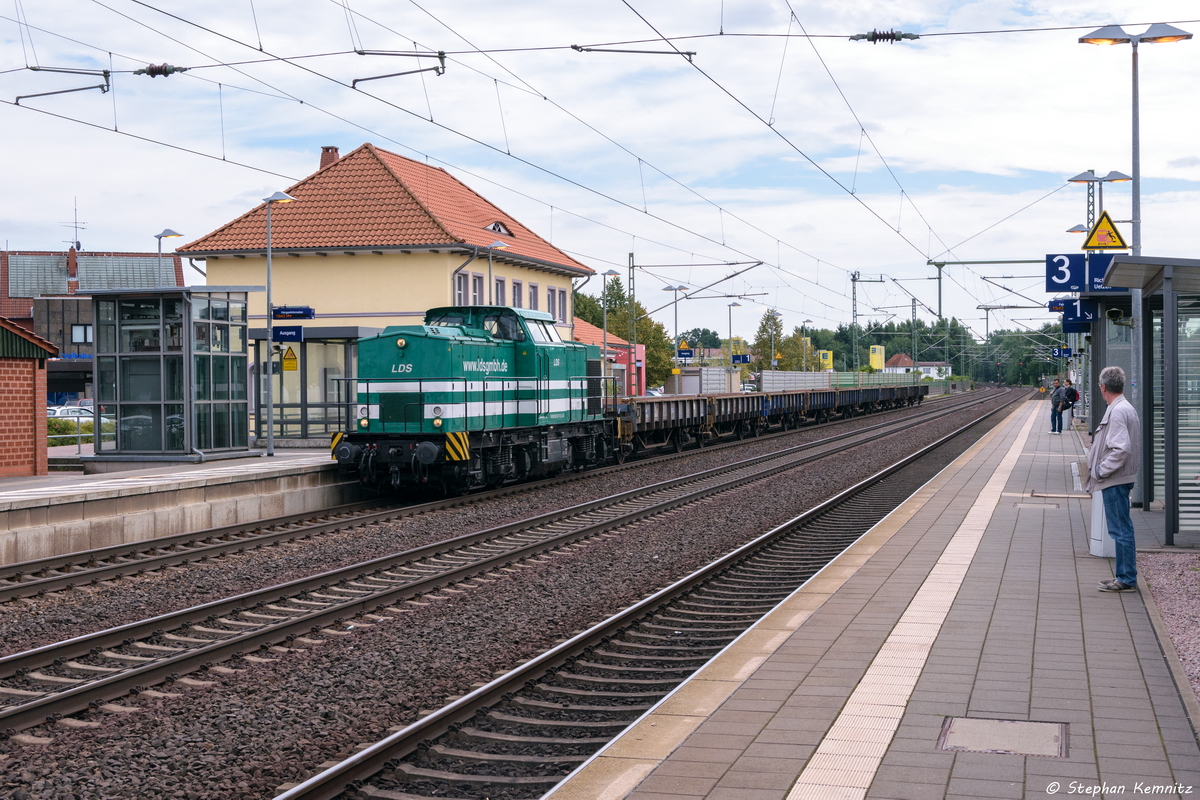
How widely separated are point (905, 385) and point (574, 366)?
5163 centimetres

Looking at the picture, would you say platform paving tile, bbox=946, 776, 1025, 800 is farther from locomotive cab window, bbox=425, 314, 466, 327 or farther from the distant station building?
the distant station building

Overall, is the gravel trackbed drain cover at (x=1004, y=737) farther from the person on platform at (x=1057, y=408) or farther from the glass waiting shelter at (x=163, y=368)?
the person on platform at (x=1057, y=408)

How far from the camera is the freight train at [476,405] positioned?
1761 centimetres

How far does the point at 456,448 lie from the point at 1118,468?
1101 centimetres

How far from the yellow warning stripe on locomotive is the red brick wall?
7731 mm

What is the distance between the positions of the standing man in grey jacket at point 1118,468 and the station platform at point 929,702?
253 mm

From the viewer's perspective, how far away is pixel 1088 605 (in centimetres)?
822

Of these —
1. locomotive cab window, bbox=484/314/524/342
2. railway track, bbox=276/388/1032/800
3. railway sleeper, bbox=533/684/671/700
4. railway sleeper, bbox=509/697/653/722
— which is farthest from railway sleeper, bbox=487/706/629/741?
locomotive cab window, bbox=484/314/524/342

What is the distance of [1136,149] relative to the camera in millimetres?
15398

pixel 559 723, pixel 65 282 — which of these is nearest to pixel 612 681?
pixel 559 723

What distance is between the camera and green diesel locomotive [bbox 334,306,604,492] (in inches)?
691

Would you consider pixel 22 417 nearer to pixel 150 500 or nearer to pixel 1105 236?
pixel 150 500

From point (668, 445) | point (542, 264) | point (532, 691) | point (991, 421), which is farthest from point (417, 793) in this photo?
point (991, 421)

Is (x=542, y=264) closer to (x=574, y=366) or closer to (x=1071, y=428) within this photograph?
(x=574, y=366)
